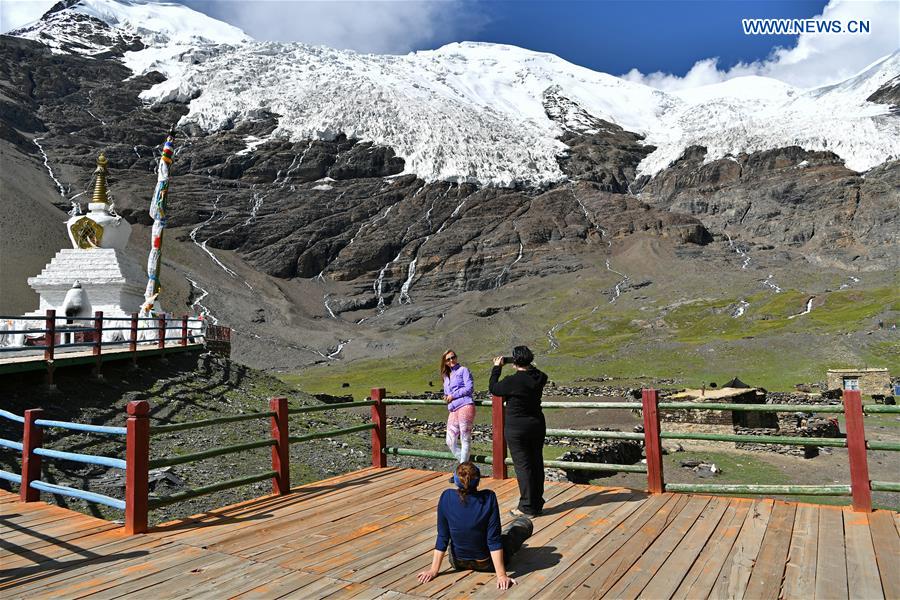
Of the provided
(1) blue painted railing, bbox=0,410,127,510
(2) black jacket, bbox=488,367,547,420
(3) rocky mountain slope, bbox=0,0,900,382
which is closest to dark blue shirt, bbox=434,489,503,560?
(2) black jacket, bbox=488,367,547,420

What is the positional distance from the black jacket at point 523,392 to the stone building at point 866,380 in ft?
135

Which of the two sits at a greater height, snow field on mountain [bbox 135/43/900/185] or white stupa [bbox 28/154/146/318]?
snow field on mountain [bbox 135/43/900/185]

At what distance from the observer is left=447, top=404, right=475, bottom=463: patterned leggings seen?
8.82 metres

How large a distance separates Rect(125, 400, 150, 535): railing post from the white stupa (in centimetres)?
2761

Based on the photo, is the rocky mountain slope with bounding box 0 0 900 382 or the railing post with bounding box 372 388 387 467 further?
the rocky mountain slope with bounding box 0 0 900 382

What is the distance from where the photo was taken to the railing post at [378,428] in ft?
35.2

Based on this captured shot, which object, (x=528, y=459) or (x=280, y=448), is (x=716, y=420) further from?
(x=280, y=448)

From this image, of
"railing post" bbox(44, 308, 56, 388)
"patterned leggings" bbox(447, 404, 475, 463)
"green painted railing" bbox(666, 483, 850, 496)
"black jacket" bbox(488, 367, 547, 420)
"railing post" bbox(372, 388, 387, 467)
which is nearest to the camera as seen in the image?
"green painted railing" bbox(666, 483, 850, 496)

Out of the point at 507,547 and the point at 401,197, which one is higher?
the point at 401,197

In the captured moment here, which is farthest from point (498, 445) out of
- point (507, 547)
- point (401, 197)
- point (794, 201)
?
point (794, 201)

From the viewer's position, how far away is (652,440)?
27.0ft

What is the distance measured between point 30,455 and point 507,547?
6.76 m

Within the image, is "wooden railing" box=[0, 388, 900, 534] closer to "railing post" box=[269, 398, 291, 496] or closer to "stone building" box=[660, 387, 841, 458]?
"railing post" box=[269, 398, 291, 496]

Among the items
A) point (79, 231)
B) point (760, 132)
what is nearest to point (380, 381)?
point (79, 231)
